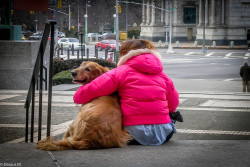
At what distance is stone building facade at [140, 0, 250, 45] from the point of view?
217 feet

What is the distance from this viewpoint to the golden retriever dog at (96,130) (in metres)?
4.49

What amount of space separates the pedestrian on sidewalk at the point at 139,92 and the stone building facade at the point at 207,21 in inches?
2174

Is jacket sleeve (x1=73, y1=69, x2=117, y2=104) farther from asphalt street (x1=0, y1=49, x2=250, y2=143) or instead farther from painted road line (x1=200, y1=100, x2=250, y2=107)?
painted road line (x1=200, y1=100, x2=250, y2=107)

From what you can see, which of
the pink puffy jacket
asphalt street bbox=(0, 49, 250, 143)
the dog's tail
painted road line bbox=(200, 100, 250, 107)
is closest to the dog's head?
the pink puffy jacket

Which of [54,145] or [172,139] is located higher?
[54,145]

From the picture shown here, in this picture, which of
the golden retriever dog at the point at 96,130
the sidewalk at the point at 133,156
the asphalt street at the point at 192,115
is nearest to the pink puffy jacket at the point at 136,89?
the golden retriever dog at the point at 96,130

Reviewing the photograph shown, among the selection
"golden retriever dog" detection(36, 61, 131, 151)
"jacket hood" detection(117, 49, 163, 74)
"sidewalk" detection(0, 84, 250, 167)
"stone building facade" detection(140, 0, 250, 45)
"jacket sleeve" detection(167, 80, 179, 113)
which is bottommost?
"sidewalk" detection(0, 84, 250, 167)

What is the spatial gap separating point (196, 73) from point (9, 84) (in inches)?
609

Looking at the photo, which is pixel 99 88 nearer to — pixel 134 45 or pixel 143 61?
pixel 143 61

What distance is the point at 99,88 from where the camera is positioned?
15.4ft

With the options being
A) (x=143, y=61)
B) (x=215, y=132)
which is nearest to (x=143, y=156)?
(x=143, y=61)

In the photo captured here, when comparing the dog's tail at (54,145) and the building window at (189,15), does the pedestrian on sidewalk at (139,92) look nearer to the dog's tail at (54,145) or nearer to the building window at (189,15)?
the dog's tail at (54,145)

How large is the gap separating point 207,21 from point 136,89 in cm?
6703

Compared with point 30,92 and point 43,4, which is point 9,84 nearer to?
point 43,4
